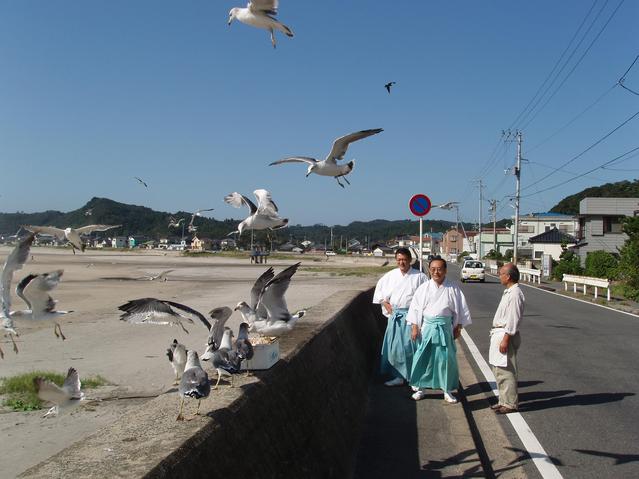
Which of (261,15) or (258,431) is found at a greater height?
(261,15)

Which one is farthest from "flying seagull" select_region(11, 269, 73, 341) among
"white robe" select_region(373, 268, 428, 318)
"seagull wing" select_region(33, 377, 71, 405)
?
"white robe" select_region(373, 268, 428, 318)

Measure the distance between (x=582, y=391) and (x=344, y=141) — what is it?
5.52m

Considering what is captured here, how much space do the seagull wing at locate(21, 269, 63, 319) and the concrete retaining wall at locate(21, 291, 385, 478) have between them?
2.61 ft

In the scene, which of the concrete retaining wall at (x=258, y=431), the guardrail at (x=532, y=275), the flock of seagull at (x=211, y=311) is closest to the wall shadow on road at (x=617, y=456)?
the concrete retaining wall at (x=258, y=431)

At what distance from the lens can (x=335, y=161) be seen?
5.10 m

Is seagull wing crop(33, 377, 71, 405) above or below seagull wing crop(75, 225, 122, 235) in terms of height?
below

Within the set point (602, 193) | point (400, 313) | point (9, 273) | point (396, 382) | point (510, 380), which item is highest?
point (602, 193)

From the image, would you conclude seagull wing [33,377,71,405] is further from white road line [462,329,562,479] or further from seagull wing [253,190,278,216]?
white road line [462,329,562,479]

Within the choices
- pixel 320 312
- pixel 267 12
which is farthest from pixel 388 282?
pixel 267 12

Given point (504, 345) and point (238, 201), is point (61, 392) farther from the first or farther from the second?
point (504, 345)

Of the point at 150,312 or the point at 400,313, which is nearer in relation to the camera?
the point at 150,312

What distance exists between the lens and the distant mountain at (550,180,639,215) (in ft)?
289

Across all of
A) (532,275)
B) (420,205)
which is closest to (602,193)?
(532,275)

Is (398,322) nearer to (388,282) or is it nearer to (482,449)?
(388,282)
